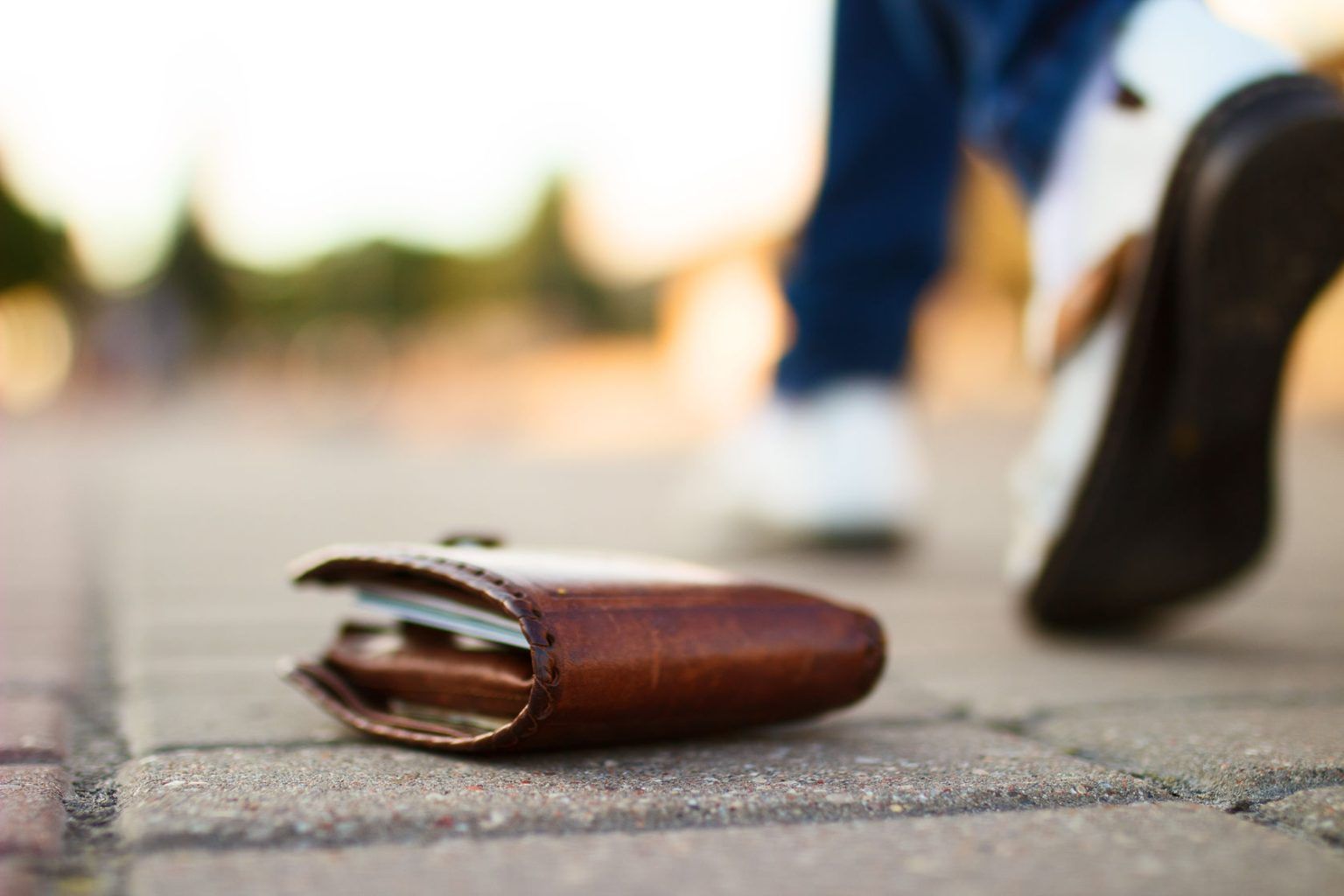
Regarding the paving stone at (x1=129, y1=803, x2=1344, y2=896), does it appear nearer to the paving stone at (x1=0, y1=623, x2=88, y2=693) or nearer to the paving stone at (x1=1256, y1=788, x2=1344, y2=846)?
the paving stone at (x1=1256, y1=788, x2=1344, y2=846)

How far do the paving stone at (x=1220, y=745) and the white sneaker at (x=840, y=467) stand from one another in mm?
1211

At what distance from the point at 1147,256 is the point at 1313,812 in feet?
2.00

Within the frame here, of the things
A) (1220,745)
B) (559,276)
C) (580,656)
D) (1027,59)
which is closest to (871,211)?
(1027,59)

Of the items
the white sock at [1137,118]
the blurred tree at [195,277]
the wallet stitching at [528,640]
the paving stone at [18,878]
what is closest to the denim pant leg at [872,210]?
the white sock at [1137,118]

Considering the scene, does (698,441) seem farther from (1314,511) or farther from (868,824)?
(868,824)

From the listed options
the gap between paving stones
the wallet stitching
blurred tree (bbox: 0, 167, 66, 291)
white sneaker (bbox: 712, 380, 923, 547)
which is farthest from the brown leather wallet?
blurred tree (bbox: 0, 167, 66, 291)

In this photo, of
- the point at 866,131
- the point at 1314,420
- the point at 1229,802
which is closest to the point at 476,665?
the point at 1229,802

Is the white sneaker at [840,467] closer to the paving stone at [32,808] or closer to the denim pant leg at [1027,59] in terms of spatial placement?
the denim pant leg at [1027,59]

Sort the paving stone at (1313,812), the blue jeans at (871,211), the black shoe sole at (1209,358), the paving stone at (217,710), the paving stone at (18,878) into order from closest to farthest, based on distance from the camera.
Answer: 1. the paving stone at (18,878)
2. the paving stone at (1313,812)
3. the paving stone at (217,710)
4. the black shoe sole at (1209,358)
5. the blue jeans at (871,211)

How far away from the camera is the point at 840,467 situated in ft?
7.80

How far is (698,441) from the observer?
803 cm

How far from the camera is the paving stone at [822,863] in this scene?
670 mm

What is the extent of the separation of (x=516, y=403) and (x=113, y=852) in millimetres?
12620

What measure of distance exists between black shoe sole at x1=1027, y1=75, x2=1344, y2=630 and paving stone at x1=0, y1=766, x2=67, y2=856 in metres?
1.00
